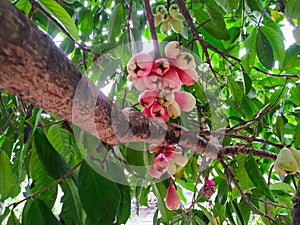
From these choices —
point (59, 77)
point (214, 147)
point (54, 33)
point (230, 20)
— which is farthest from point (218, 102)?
point (59, 77)

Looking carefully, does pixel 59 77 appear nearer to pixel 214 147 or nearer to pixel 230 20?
pixel 214 147

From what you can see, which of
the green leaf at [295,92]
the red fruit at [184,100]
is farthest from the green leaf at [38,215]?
the green leaf at [295,92]

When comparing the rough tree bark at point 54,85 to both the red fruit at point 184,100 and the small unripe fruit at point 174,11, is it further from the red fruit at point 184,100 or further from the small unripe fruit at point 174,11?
the small unripe fruit at point 174,11

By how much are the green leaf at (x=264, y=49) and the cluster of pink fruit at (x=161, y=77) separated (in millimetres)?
340

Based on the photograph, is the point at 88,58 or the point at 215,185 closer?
the point at 88,58

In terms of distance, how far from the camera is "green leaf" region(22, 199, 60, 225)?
16.5 inches

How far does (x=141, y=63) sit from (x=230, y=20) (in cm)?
74

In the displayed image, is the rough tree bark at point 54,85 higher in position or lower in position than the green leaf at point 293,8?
lower

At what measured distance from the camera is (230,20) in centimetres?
105

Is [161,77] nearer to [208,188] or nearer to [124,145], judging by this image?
[124,145]

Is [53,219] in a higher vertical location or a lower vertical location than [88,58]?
lower

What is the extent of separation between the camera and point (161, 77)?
41 cm

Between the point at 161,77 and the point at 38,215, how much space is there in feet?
0.76

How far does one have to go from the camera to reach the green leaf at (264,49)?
71cm
